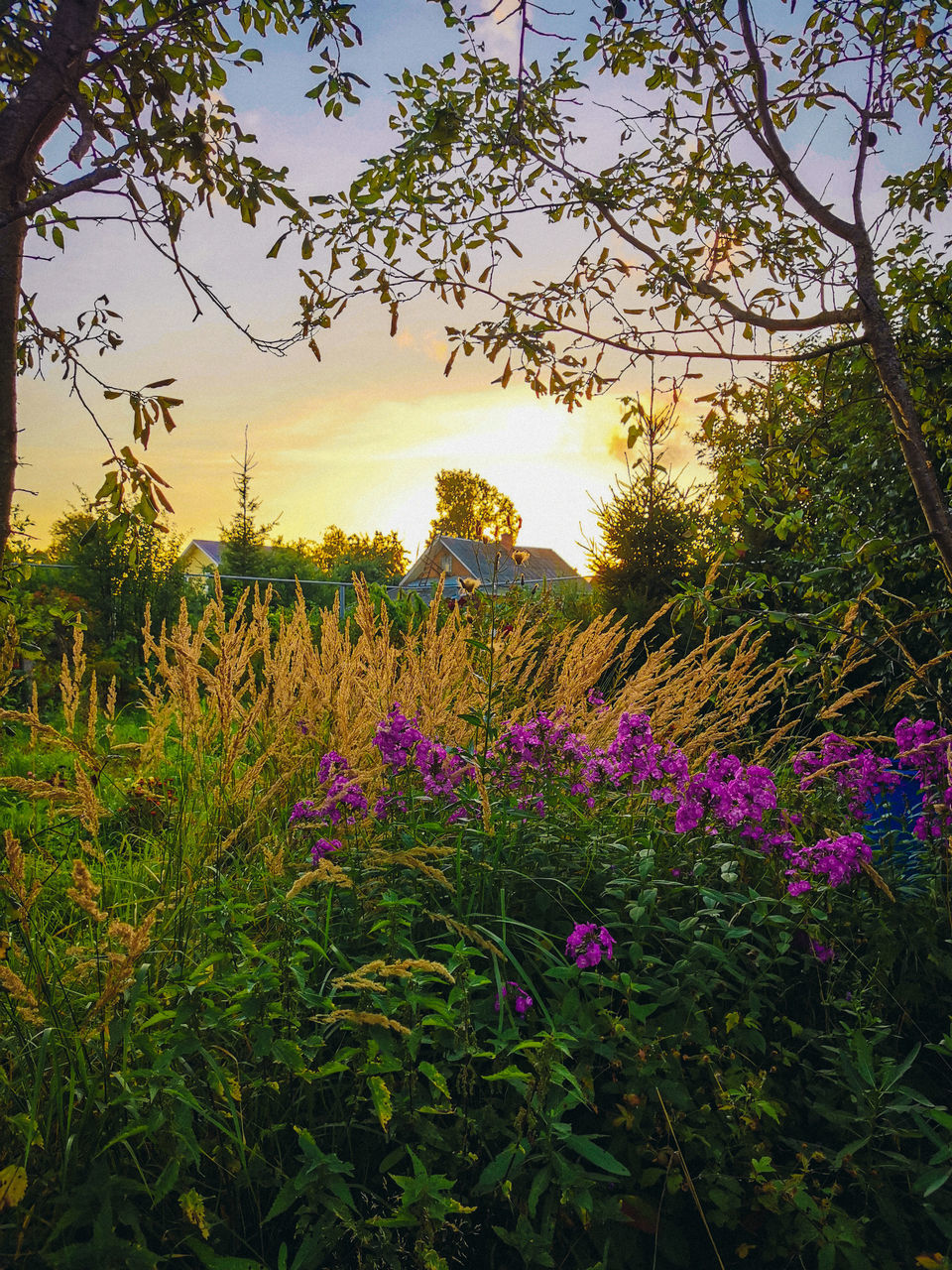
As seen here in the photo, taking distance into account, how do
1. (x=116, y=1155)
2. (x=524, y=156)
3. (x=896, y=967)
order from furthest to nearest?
(x=524, y=156) → (x=896, y=967) → (x=116, y=1155)

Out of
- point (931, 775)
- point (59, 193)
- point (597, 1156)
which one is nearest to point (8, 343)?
point (59, 193)

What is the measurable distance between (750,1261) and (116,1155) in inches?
50.1

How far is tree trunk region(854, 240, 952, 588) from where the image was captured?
8.53ft

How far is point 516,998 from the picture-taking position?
1829 millimetres

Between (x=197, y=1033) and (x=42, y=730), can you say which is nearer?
(x=197, y=1033)

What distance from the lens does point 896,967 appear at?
7.74ft

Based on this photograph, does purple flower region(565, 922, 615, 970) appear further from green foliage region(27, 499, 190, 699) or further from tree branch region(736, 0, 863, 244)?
green foliage region(27, 499, 190, 699)

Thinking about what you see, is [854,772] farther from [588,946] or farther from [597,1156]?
[597,1156]

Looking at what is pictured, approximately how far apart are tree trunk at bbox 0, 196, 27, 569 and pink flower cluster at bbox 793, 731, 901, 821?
7.63ft

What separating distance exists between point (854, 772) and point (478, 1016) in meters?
1.54

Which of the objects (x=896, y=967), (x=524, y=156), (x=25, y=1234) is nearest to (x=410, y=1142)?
(x=25, y=1234)

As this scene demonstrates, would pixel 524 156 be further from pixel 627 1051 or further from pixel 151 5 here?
pixel 627 1051

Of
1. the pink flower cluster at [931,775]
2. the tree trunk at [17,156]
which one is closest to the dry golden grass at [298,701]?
the tree trunk at [17,156]

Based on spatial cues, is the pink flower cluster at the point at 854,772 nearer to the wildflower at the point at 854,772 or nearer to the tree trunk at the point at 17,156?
the wildflower at the point at 854,772
